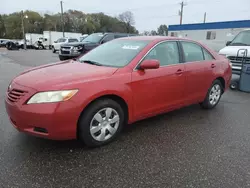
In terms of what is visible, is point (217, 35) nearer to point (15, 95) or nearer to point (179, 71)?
point (179, 71)

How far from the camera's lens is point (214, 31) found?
29.4m

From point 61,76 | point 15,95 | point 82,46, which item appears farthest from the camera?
point 82,46

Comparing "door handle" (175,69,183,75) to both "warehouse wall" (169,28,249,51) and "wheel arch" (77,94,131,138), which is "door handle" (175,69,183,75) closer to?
"wheel arch" (77,94,131,138)

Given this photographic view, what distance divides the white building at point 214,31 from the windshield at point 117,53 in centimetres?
2302

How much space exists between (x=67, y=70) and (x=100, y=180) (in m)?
1.58

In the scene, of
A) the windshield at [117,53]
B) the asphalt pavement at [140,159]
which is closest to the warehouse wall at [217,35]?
the windshield at [117,53]

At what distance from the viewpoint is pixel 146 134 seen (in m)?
3.46

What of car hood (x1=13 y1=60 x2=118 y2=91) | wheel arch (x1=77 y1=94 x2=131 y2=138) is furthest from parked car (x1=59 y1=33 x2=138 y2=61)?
wheel arch (x1=77 y1=94 x2=131 y2=138)

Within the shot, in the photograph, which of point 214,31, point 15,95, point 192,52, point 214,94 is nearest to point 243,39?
point 214,94

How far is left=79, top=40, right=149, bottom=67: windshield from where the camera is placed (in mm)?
3346

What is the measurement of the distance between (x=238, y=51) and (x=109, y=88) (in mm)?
5848

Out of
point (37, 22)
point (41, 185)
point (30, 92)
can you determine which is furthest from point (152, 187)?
point (37, 22)

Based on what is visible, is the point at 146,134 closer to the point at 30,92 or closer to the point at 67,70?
the point at 67,70

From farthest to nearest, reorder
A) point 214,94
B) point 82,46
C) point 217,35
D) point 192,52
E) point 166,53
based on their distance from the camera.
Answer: point 217,35
point 82,46
point 214,94
point 192,52
point 166,53
